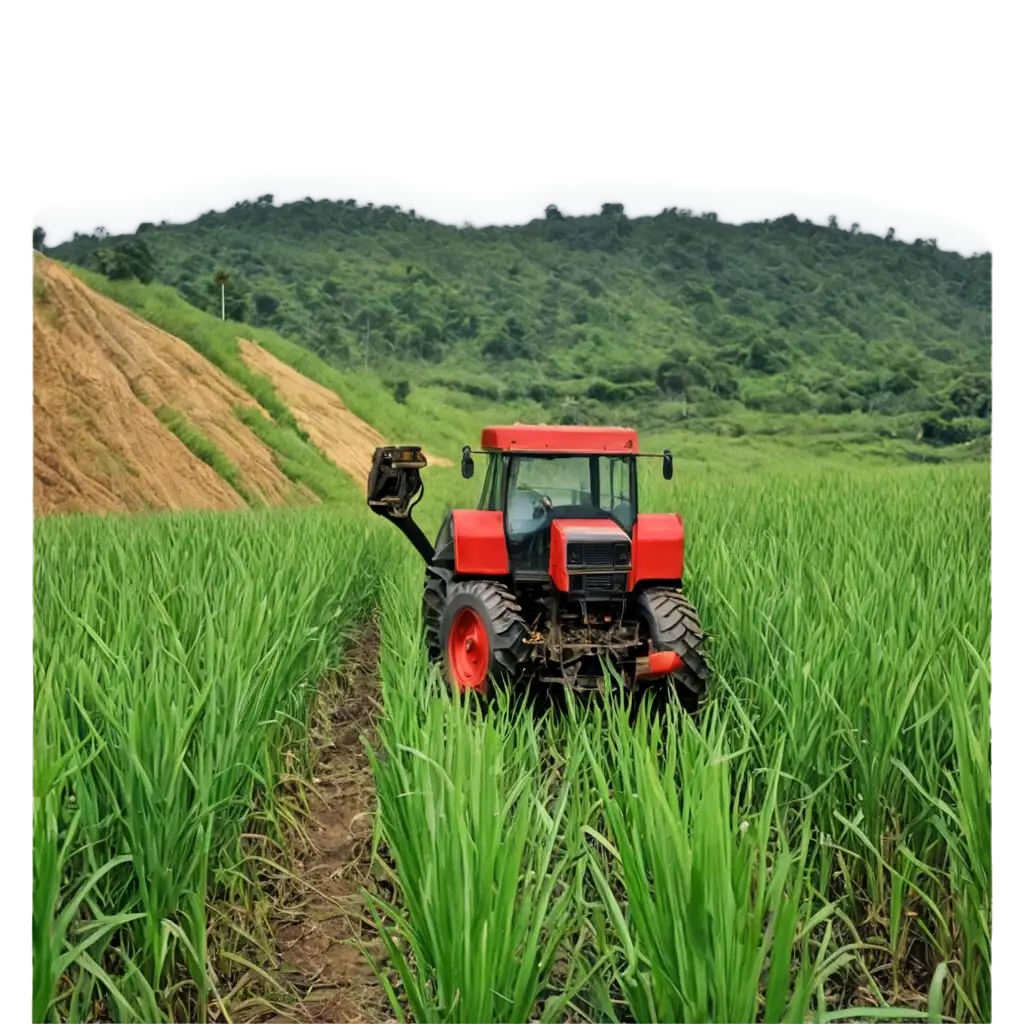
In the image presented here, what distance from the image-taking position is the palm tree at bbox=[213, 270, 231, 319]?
1511cm

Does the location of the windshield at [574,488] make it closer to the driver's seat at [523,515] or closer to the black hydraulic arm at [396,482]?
the driver's seat at [523,515]

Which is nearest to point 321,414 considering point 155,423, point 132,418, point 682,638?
point 155,423

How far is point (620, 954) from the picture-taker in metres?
2.10

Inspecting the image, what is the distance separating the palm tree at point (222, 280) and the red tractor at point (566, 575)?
12314 mm

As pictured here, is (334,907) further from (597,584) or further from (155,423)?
(155,423)

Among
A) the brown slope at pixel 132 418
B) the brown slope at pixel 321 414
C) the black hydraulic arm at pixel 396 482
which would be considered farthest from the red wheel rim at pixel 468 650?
the brown slope at pixel 321 414

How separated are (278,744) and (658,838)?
1979mm

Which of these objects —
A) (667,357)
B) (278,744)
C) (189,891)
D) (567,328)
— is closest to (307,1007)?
(189,891)

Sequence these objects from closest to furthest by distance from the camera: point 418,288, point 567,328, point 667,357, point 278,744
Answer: point 278,744, point 567,328, point 418,288, point 667,357

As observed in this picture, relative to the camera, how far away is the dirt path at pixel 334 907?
2.16 metres

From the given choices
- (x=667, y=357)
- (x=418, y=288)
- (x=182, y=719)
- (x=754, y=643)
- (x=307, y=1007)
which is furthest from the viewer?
(x=667, y=357)

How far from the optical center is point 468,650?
427 centimetres

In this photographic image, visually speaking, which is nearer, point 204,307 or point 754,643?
point 754,643

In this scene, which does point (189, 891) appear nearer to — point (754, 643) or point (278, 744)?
point (278, 744)
